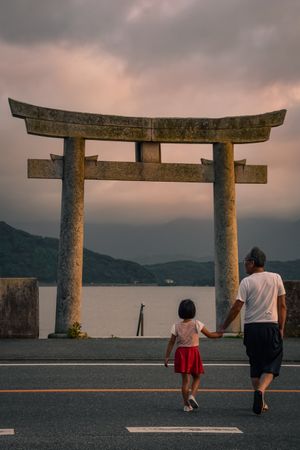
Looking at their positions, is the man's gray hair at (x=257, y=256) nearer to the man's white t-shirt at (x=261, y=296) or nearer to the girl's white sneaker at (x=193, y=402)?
the man's white t-shirt at (x=261, y=296)

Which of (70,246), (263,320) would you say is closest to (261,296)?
(263,320)

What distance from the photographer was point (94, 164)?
1825 centimetres

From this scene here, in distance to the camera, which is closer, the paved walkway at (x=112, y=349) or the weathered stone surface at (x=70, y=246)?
the paved walkway at (x=112, y=349)

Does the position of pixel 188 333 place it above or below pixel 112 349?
above

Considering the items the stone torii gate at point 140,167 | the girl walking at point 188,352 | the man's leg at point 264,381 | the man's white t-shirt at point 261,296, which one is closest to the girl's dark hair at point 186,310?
the girl walking at point 188,352

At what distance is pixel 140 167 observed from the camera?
60.8 feet

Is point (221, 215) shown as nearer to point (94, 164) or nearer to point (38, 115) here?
point (94, 164)

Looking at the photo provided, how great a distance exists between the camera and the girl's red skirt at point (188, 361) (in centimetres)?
873

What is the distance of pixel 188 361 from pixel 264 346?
796 mm

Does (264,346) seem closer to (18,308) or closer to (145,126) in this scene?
(18,308)

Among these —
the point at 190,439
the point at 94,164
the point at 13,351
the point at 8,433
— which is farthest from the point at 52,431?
the point at 94,164

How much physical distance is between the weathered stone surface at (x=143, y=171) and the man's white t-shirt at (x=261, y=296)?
984 centimetres

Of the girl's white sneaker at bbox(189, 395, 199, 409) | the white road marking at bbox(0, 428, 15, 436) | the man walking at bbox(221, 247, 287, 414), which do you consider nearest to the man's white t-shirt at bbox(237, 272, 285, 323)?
the man walking at bbox(221, 247, 287, 414)

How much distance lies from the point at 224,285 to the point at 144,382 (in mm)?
8042
